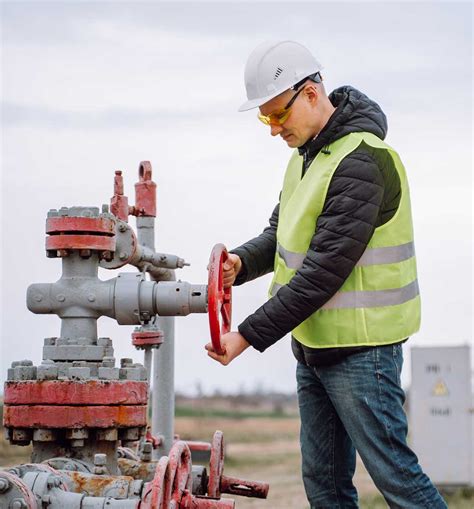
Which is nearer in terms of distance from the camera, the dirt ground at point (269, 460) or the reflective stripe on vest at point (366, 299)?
the reflective stripe on vest at point (366, 299)

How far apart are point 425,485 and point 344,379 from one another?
0.42 m

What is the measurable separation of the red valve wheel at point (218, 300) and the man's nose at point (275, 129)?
1.37ft

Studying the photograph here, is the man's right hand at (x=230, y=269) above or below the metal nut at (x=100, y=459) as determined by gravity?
above

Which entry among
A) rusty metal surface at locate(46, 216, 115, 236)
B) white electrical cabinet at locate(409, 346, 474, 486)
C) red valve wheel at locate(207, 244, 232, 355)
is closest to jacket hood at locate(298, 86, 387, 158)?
red valve wheel at locate(207, 244, 232, 355)

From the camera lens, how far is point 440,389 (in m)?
10.1

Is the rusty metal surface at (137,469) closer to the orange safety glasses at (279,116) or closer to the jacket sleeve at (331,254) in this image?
the jacket sleeve at (331,254)

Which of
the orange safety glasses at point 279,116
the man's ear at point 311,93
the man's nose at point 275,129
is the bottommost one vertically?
the man's nose at point 275,129

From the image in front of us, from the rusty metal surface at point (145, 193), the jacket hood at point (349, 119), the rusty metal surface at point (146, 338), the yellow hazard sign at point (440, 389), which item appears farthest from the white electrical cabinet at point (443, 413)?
the jacket hood at point (349, 119)

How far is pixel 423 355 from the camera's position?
Answer: 10117 mm

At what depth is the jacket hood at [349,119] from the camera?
378cm

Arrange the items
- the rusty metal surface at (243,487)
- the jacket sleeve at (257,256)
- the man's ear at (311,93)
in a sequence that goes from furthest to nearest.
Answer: the rusty metal surface at (243,487) < the jacket sleeve at (257,256) < the man's ear at (311,93)

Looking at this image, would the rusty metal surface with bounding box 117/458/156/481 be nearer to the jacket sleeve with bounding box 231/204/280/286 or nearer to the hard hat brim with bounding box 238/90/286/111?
the jacket sleeve with bounding box 231/204/280/286

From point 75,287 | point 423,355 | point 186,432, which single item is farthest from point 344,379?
point 186,432

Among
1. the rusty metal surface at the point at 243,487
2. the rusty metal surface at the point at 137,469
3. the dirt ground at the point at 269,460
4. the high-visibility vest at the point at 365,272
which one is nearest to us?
the high-visibility vest at the point at 365,272
